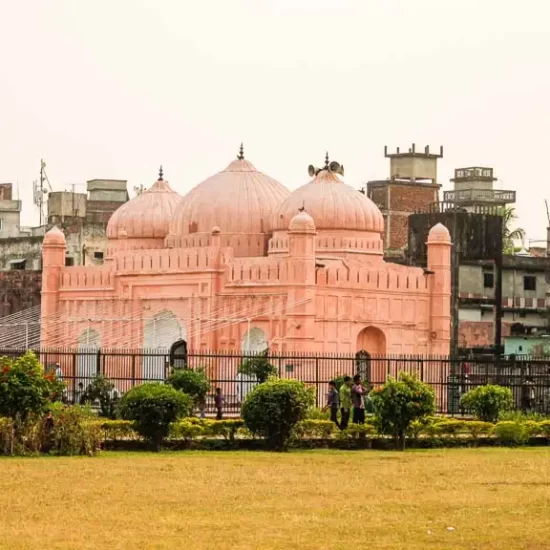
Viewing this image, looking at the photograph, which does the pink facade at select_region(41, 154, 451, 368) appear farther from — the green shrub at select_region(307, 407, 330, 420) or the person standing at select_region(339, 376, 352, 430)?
the person standing at select_region(339, 376, 352, 430)

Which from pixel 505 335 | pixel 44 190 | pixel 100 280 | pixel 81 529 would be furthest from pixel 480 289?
pixel 81 529

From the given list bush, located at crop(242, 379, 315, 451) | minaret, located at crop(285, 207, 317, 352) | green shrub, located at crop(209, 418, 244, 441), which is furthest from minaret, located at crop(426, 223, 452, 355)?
bush, located at crop(242, 379, 315, 451)

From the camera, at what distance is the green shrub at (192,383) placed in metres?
31.6

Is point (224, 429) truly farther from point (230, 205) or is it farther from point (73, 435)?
point (230, 205)

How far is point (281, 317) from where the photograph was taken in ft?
141

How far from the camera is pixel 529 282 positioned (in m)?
55.7

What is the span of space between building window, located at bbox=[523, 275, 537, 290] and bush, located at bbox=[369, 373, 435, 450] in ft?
101

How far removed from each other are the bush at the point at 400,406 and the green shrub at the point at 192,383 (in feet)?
22.4

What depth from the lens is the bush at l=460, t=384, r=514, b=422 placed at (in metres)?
29.5

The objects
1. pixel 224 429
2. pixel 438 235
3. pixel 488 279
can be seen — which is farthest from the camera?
pixel 488 279

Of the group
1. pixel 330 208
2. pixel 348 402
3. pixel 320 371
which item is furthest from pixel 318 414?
pixel 330 208

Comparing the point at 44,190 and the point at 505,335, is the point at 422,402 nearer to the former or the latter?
the point at 505,335

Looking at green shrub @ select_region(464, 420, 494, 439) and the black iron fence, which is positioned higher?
the black iron fence

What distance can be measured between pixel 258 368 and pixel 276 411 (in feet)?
35.2
